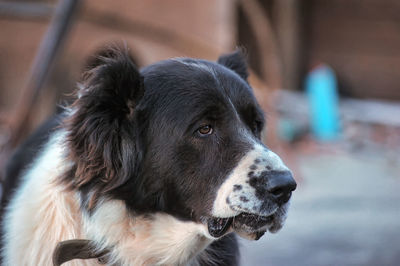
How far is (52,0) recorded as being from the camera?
1004cm

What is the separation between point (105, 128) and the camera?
262cm

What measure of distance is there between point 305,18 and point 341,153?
3046 millimetres

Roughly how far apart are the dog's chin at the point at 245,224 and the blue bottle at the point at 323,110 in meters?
6.42

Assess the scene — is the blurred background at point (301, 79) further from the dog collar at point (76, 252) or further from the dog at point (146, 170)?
the dog collar at point (76, 252)

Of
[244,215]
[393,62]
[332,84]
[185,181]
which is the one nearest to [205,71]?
[185,181]

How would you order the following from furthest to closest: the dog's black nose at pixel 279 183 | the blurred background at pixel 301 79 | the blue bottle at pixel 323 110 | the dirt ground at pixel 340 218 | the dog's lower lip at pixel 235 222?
the blue bottle at pixel 323 110 → the blurred background at pixel 301 79 → the dirt ground at pixel 340 218 → the dog's lower lip at pixel 235 222 → the dog's black nose at pixel 279 183

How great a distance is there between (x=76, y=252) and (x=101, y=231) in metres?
0.14

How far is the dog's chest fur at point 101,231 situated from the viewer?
2656 millimetres

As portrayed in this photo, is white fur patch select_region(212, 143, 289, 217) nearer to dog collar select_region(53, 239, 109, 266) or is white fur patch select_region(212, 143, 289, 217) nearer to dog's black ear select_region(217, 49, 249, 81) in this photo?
dog collar select_region(53, 239, 109, 266)

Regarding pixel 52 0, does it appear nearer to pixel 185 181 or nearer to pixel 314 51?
pixel 314 51

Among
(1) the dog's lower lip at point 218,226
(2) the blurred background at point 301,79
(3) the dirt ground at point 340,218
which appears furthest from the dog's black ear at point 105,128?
(2) the blurred background at point 301,79

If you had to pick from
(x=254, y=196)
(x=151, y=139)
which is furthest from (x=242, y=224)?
(x=151, y=139)

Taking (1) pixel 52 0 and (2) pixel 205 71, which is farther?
(1) pixel 52 0

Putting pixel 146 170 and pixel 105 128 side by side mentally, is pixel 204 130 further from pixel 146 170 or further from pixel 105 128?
pixel 105 128
